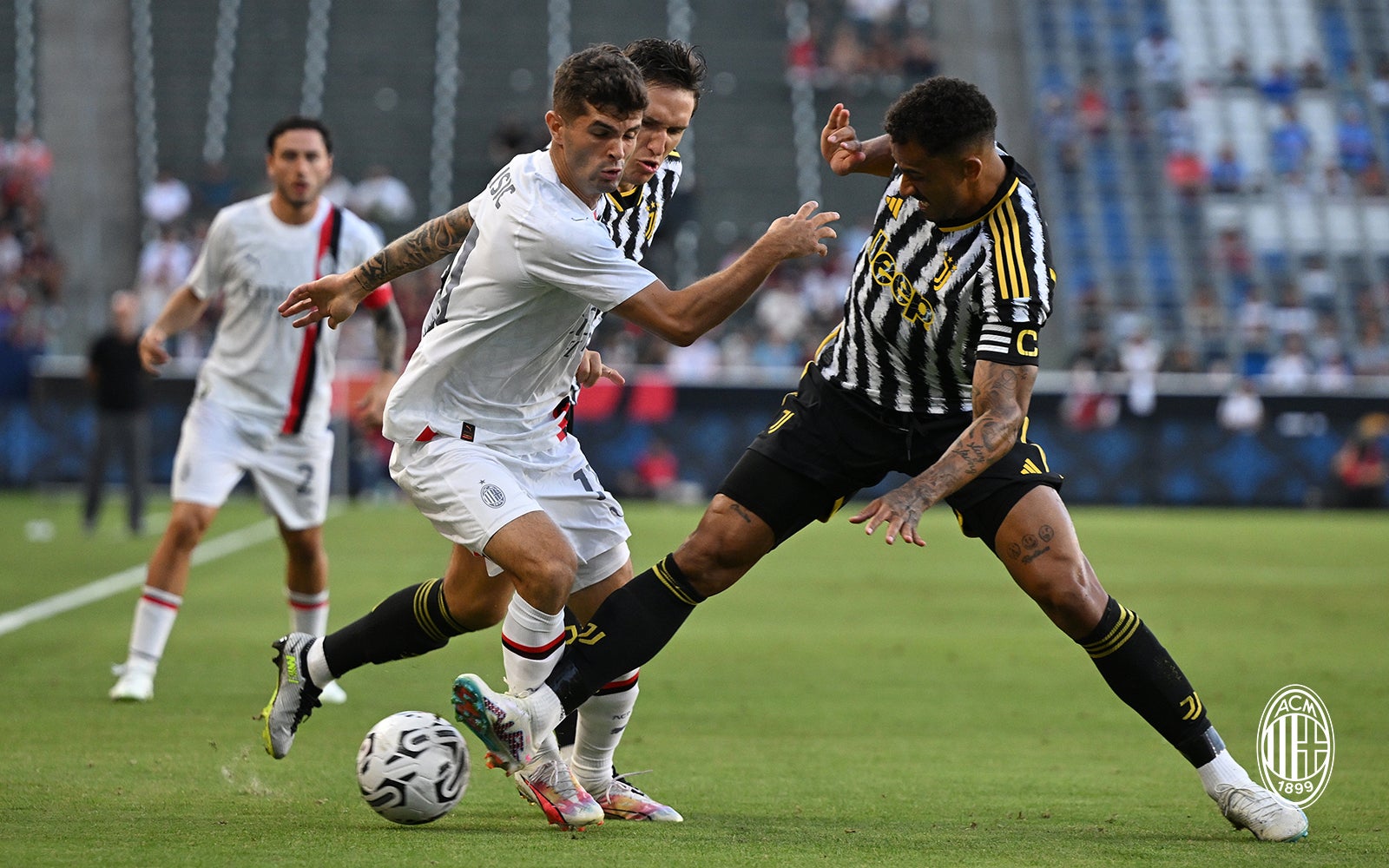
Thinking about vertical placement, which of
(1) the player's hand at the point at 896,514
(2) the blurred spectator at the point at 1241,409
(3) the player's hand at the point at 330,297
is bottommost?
(2) the blurred spectator at the point at 1241,409

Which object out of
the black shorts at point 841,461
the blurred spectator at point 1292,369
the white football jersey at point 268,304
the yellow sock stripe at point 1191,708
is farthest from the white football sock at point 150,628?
the blurred spectator at point 1292,369

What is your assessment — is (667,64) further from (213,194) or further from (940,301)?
(213,194)

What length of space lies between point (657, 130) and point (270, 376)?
312 cm

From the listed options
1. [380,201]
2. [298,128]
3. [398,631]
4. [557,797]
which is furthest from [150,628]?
[380,201]

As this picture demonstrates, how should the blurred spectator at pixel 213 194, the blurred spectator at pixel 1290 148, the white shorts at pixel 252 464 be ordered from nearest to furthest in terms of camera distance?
the white shorts at pixel 252 464
the blurred spectator at pixel 213 194
the blurred spectator at pixel 1290 148

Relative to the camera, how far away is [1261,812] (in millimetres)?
4941

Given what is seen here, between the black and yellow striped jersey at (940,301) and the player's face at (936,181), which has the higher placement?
the player's face at (936,181)

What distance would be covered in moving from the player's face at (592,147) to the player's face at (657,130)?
13.6 inches

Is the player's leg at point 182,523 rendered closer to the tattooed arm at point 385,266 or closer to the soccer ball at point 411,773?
the tattooed arm at point 385,266

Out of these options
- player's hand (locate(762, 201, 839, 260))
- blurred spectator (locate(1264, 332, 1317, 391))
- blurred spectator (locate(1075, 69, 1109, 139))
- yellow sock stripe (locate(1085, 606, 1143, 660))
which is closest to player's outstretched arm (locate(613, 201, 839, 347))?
player's hand (locate(762, 201, 839, 260))

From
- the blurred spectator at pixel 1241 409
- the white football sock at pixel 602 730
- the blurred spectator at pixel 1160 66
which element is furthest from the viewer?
the blurred spectator at pixel 1160 66

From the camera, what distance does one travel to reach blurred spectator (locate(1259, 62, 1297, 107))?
105ft

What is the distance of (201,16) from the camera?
33.5 meters

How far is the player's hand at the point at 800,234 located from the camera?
471 cm
